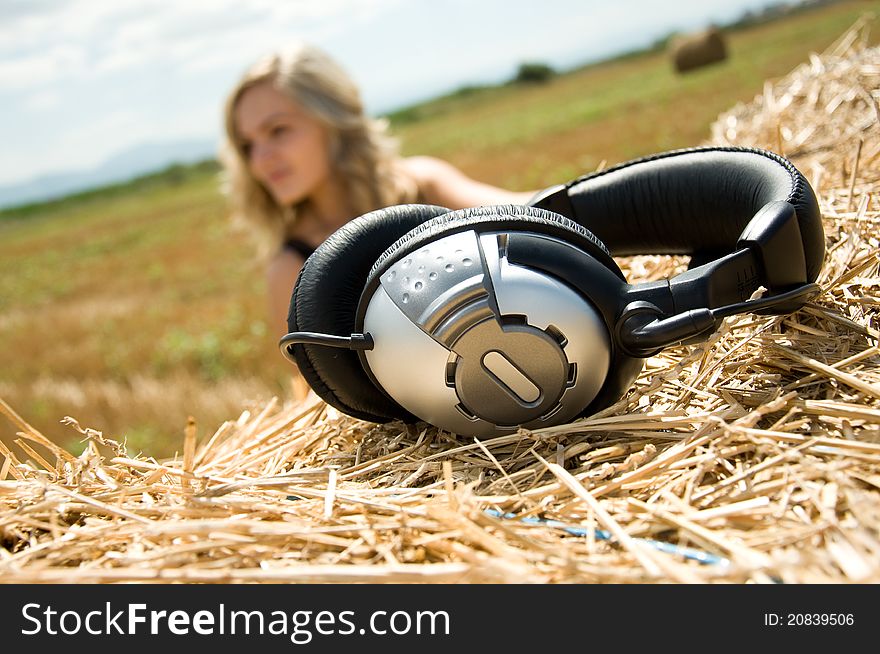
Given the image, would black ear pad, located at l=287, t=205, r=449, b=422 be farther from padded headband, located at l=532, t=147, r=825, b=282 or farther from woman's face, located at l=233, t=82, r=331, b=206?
woman's face, located at l=233, t=82, r=331, b=206

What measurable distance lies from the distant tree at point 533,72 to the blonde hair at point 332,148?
148 ft

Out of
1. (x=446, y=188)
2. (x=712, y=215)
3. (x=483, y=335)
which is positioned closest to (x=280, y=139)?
(x=446, y=188)

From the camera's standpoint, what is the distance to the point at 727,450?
1204mm

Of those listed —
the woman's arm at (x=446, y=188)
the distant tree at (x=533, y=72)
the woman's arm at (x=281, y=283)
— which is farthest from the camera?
the distant tree at (x=533, y=72)

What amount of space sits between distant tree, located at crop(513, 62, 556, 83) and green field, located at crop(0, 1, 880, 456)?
86.6 feet

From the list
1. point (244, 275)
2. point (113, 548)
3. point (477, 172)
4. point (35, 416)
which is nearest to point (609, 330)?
point (113, 548)

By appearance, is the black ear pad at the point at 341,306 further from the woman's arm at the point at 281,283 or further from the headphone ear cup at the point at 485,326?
the woman's arm at the point at 281,283

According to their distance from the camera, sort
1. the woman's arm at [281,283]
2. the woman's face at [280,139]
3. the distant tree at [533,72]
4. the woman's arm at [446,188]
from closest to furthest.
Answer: the woman's arm at [281,283]
the woman's face at [280,139]
the woman's arm at [446,188]
the distant tree at [533,72]

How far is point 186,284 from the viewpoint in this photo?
9.27m

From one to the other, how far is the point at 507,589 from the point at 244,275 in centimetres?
824

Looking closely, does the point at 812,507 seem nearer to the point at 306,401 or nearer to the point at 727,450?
the point at 727,450

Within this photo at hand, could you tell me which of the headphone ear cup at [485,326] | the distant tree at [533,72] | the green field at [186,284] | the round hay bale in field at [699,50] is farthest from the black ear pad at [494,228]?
the distant tree at [533,72]

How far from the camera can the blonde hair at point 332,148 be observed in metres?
3.59

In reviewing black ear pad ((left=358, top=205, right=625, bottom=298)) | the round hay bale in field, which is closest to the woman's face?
black ear pad ((left=358, top=205, right=625, bottom=298))
